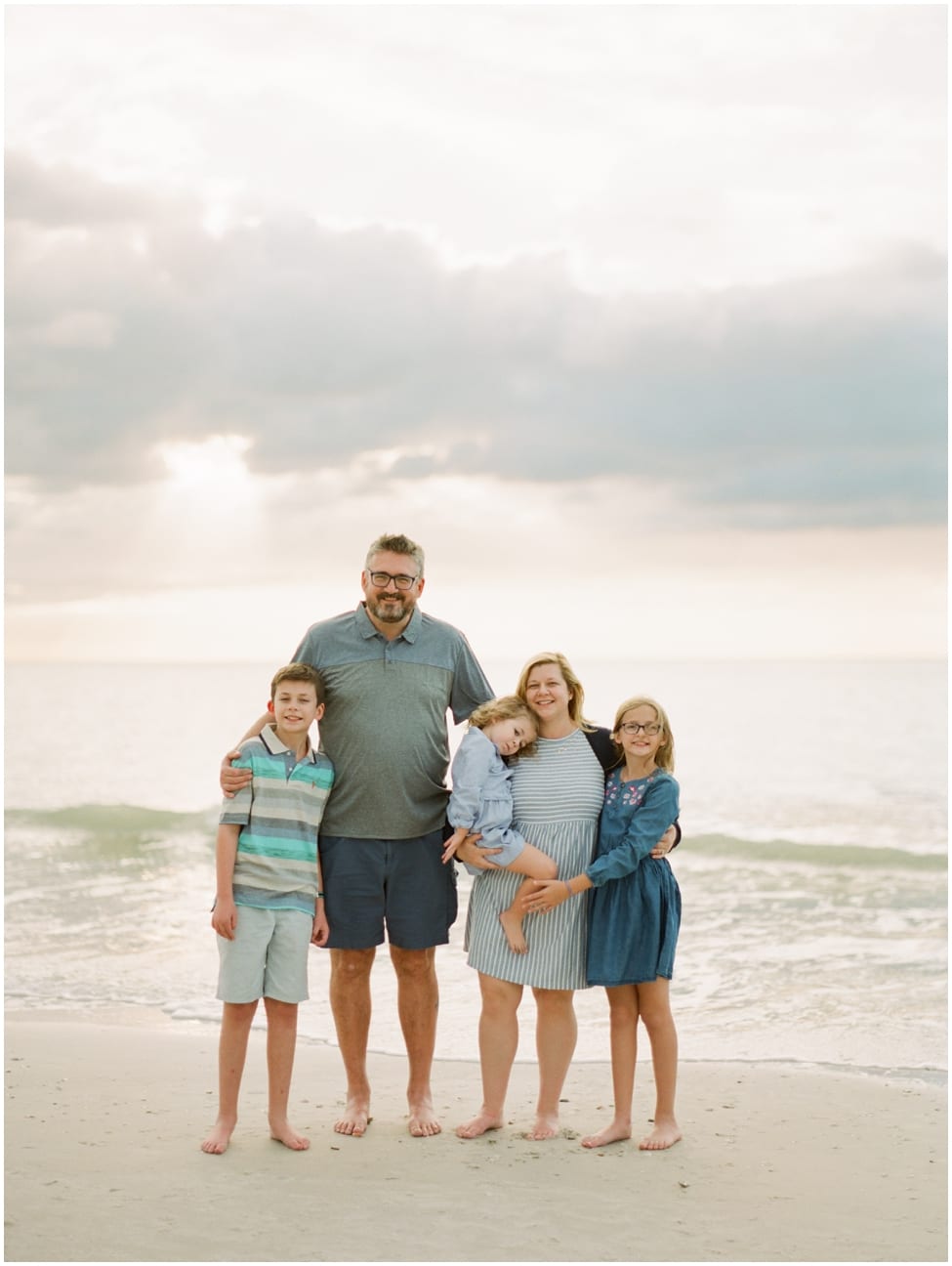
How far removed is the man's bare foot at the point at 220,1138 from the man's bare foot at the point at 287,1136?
0.15 meters

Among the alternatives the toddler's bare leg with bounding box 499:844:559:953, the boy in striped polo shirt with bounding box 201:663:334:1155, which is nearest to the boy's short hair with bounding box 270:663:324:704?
the boy in striped polo shirt with bounding box 201:663:334:1155

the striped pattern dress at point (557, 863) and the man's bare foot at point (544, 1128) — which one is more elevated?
the striped pattern dress at point (557, 863)

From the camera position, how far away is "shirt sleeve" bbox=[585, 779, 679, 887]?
445cm

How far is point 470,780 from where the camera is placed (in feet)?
15.0

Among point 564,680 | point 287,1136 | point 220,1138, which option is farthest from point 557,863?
point 220,1138

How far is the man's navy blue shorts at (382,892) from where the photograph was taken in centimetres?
468

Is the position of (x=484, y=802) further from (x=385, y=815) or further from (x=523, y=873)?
(x=385, y=815)

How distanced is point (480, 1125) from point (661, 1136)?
2.19ft

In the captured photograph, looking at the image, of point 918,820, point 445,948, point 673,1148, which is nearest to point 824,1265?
point 673,1148

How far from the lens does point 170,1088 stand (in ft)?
17.3

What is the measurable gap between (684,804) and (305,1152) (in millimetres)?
18393

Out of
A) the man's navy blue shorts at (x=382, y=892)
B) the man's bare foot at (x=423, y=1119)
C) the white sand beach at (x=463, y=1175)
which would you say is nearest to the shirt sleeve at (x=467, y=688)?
the man's navy blue shorts at (x=382, y=892)

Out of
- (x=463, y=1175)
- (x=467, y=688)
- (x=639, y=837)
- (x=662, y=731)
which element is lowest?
(x=463, y=1175)

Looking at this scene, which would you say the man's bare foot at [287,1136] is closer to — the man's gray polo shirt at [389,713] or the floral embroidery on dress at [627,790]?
the man's gray polo shirt at [389,713]
